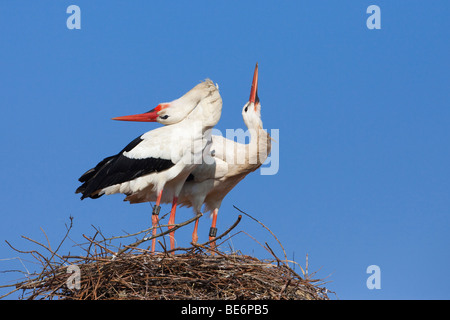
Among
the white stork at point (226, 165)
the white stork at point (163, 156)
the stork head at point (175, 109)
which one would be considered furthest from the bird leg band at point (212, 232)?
the stork head at point (175, 109)

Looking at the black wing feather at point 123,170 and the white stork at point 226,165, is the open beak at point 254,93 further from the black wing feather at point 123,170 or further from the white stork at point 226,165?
the black wing feather at point 123,170

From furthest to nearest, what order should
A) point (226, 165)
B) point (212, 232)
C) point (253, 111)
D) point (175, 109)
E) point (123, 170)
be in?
point (212, 232)
point (253, 111)
point (226, 165)
point (175, 109)
point (123, 170)

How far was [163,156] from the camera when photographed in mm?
7480

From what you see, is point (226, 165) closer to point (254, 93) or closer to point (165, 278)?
point (254, 93)

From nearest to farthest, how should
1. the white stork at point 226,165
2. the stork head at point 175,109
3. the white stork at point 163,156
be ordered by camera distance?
the white stork at point 163,156 → the stork head at point 175,109 → the white stork at point 226,165

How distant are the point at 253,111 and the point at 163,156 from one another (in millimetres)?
1343

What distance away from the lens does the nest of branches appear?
555 centimetres

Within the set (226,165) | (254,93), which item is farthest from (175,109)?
(254,93)

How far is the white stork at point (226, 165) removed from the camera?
8.12 m

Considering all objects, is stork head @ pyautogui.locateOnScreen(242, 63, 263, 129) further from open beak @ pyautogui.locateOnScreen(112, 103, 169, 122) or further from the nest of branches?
the nest of branches

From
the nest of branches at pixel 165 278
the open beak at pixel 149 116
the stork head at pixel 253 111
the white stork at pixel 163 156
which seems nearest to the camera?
the nest of branches at pixel 165 278

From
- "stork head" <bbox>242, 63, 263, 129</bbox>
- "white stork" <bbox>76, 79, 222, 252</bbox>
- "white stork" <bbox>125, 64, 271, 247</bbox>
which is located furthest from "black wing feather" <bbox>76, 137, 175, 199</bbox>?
"stork head" <bbox>242, 63, 263, 129</bbox>
